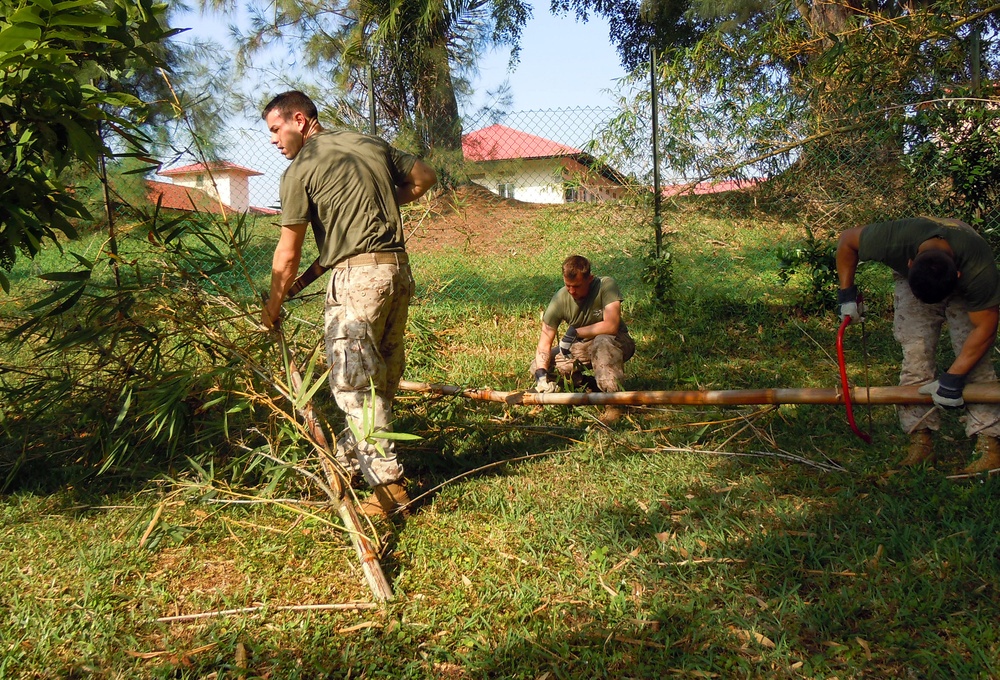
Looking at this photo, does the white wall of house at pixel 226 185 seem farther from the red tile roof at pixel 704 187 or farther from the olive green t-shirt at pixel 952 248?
the red tile roof at pixel 704 187

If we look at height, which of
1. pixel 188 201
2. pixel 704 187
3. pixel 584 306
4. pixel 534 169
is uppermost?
pixel 534 169

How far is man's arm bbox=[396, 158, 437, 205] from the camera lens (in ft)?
12.7

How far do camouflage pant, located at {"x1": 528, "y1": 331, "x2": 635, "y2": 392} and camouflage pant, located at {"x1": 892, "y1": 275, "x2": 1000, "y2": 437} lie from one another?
176 centimetres

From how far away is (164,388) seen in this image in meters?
3.71

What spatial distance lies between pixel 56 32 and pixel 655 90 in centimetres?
549

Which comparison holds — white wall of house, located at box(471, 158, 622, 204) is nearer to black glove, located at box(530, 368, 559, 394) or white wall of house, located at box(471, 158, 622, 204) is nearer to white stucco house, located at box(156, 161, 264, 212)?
black glove, located at box(530, 368, 559, 394)

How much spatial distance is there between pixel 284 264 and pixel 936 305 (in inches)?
133

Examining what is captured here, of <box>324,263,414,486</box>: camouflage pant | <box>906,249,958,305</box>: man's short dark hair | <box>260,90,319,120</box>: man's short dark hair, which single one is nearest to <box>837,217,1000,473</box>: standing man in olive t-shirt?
<box>906,249,958,305</box>: man's short dark hair

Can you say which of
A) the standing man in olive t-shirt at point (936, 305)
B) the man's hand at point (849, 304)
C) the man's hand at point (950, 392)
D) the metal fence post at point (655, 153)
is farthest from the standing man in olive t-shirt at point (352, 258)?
the metal fence post at point (655, 153)

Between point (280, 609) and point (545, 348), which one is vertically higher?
point (545, 348)

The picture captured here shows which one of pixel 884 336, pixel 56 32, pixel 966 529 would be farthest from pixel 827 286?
pixel 56 32

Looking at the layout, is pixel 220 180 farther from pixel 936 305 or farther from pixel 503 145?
pixel 936 305

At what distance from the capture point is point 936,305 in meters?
4.08

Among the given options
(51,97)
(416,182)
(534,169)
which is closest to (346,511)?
(416,182)
